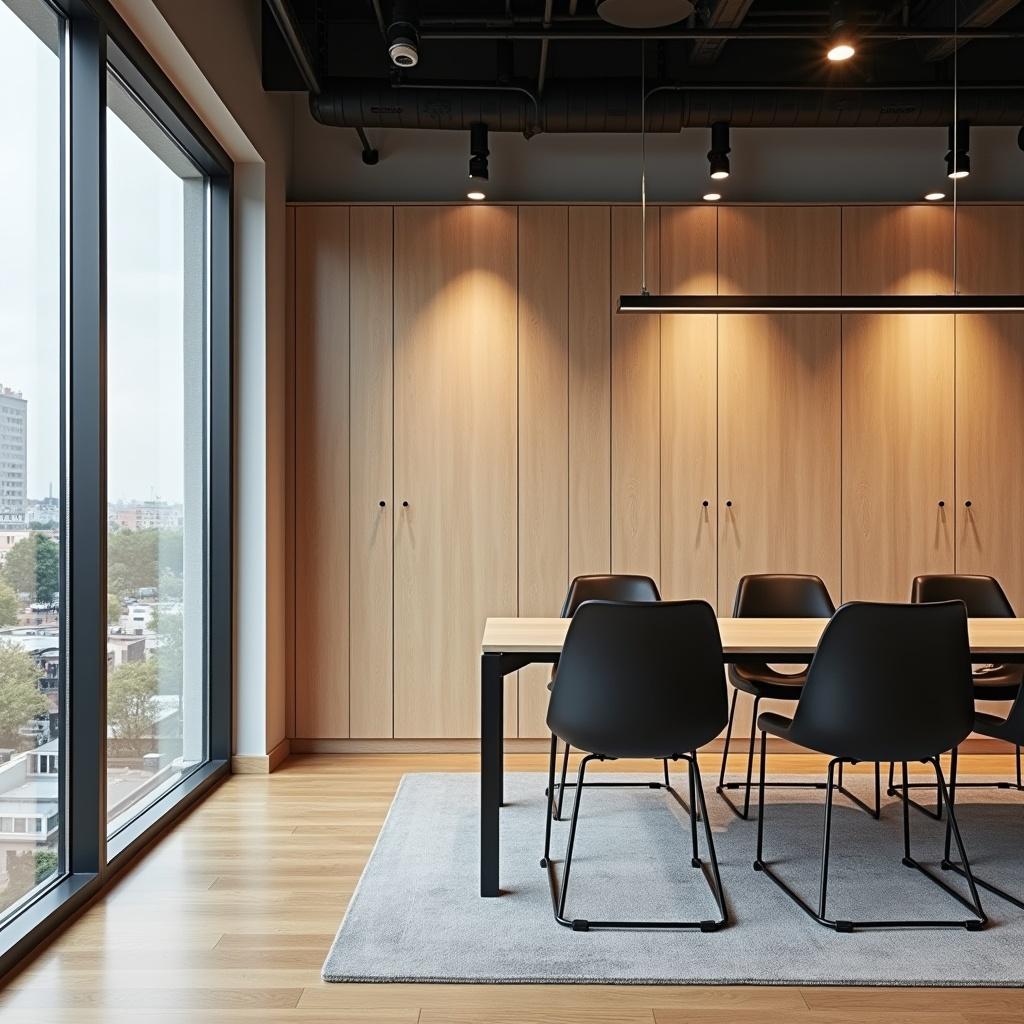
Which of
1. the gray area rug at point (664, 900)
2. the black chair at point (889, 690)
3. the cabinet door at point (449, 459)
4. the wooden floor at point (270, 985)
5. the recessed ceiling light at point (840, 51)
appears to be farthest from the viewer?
the cabinet door at point (449, 459)

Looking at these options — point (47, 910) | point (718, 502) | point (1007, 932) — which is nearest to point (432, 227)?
point (718, 502)

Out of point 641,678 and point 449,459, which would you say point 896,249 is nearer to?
point 449,459

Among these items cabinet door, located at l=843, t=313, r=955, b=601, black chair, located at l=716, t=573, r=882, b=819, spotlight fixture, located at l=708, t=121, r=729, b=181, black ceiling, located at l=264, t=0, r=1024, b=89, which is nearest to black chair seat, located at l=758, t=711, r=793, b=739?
black chair, located at l=716, t=573, r=882, b=819

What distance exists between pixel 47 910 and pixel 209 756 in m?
1.67

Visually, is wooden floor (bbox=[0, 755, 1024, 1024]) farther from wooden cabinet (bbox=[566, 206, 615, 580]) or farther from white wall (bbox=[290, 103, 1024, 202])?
white wall (bbox=[290, 103, 1024, 202])

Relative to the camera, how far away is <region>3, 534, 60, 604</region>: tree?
2.56 metres

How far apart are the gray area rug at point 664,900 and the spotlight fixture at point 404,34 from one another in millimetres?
→ 2931

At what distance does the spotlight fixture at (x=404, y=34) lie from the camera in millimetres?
3600

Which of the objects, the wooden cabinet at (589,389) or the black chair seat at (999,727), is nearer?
the black chair seat at (999,727)

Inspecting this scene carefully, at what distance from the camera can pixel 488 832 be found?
2.92m

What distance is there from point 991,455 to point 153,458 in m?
3.97

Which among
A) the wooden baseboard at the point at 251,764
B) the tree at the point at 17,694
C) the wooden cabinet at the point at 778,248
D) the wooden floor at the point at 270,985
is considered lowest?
the wooden floor at the point at 270,985

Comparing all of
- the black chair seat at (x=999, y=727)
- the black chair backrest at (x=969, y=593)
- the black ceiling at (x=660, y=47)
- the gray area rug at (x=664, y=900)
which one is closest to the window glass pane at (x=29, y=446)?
the gray area rug at (x=664, y=900)

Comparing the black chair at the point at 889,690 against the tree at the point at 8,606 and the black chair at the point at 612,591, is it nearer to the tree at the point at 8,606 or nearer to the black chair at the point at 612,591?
the black chair at the point at 612,591
